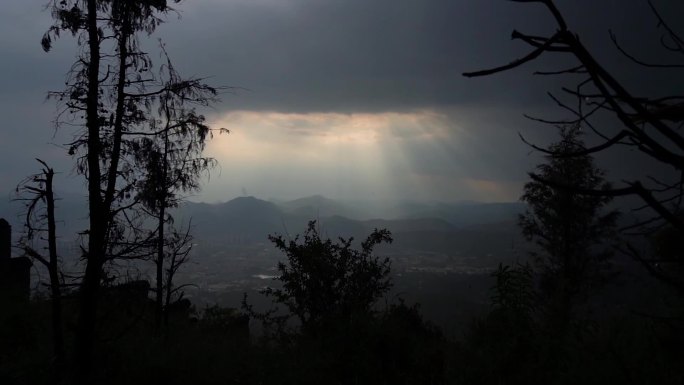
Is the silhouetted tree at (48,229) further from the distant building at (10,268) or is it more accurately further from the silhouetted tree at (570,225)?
the silhouetted tree at (570,225)

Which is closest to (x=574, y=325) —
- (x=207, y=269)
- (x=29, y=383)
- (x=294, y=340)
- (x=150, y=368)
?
(x=294, y=340)

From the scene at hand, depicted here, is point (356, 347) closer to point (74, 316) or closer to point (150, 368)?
point (150, 368)

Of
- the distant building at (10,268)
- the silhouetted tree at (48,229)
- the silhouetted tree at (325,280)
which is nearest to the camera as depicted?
the silhouetted tree at (48,229)

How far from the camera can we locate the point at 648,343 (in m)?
6.93

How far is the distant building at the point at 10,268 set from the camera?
15562 millimetres

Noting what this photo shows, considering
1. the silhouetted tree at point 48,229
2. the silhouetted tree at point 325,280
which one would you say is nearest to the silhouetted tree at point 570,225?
the silhouetted tree at point 325,280

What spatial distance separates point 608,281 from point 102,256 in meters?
24.0

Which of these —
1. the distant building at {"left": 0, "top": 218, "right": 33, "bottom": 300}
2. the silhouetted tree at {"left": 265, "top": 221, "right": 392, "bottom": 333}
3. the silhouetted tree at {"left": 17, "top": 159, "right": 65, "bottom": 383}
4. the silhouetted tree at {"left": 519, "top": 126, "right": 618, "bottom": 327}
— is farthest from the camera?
the silhouetted tree at {"left": 519, "top": 126, "right": 618, "bottom": 327}

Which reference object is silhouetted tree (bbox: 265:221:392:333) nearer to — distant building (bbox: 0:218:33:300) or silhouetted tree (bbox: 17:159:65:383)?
silhouetted tree (bbox: 17:159:65:383)

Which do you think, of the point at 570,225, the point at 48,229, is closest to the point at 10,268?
the point at 48,229

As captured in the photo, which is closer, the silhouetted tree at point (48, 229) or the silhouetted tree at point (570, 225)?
the silhouetted tree at point (48, 229)

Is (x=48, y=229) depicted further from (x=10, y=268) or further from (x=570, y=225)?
(x=570, y=225)

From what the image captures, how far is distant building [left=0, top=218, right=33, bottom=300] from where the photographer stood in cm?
1556

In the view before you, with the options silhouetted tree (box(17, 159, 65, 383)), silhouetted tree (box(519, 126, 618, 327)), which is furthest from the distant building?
silhouetted tree (box(519, 126, 618, 327))
